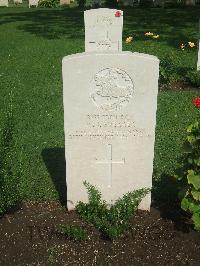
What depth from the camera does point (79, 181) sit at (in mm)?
4578

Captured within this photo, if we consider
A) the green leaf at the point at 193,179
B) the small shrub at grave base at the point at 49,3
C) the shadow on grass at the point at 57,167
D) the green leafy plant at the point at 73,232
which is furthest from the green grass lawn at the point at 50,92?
the small shrub at grave base at the point at 49,3

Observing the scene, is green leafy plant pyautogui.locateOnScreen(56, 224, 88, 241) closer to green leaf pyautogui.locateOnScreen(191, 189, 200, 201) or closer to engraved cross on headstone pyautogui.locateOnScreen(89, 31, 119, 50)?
green leaf pyautogui.locateOnScreen(191, 189, 200, 201)

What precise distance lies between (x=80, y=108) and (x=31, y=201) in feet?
4.64

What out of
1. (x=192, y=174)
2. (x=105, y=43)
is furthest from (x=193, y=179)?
(x=105, y=43)

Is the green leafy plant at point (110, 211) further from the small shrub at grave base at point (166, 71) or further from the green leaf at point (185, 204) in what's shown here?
the small shrub at grave base at point (166, 71)

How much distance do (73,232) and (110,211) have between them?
46 centimetres

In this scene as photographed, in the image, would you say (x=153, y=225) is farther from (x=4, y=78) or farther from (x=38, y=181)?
(x=4, y=78)

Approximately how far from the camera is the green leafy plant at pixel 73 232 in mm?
4199

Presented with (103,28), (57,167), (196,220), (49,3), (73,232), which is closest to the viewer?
(196,220)

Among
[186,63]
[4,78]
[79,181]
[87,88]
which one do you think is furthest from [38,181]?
[186,63]

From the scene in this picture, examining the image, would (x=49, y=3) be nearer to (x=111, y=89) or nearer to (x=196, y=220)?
(x=111, y=89)

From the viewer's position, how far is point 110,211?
4465mm

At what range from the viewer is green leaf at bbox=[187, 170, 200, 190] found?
3.96 meters

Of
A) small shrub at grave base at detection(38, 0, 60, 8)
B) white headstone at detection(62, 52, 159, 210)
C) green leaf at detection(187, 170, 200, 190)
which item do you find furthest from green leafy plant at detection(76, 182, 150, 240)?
small shrub at grave base at detection(38, 0, 60, 8)
